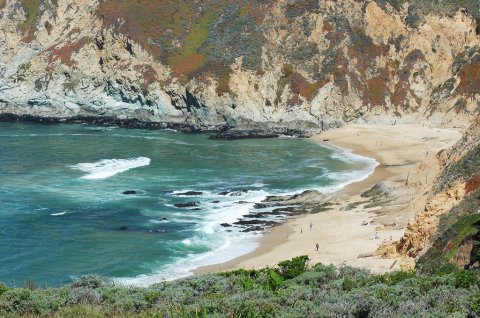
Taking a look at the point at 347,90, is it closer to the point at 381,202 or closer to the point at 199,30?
the point at 199,30

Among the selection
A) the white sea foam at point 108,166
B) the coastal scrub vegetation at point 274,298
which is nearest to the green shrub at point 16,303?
the coastal scrub vegetation at point 274,298

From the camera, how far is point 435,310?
36.6 ft

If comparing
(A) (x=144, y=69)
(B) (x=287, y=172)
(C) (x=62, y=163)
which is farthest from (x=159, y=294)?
(A) (x=144, y=69)

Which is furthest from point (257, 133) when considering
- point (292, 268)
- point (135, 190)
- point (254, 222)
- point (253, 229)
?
point (292, 268)

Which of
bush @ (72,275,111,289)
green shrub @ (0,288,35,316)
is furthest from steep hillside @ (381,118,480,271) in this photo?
green shrub @ (0,288,35,316)

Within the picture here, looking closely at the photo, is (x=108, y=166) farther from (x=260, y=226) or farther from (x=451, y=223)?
(x=451, y=223)

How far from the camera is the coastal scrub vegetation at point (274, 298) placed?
1126 cm

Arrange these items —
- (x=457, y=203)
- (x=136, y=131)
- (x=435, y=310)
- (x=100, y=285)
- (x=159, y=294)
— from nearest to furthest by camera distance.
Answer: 1. (x=435, y=310)
2. (x=159, y=294)
3. (x=100, y=285)
4. (x=457, y=203)
5. (x=136, y=131)

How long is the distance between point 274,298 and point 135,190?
43.8 meters

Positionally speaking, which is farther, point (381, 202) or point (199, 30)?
point (199, 30)

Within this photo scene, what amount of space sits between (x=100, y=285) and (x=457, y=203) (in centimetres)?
1516

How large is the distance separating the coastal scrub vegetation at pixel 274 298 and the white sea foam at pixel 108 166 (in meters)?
45.1

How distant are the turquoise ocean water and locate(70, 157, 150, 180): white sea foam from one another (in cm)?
11

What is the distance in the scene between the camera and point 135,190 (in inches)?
2167
